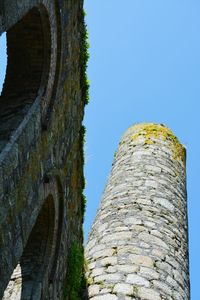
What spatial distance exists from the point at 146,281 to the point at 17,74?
280 centimetres

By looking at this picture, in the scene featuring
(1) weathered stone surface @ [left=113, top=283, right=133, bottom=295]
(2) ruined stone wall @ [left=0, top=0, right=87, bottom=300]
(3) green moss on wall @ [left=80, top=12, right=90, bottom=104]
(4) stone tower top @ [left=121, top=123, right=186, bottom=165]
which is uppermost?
A: (4) stone tower top @ [left=121, top=123, right=186, bottom=165]

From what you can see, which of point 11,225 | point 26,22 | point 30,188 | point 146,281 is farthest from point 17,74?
point 146,281

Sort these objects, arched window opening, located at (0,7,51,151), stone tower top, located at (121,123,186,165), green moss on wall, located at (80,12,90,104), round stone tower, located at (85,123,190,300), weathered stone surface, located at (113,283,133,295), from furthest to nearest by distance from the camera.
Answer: stone tower top, located at (121,123,186,165) < green moss on wall, located at (80,12,90,104) < round stone tower, located at (85,123,190,300) < weathered stone surface, located at (113,283,133,295) < arched window opening, located at (0,7,51,151)

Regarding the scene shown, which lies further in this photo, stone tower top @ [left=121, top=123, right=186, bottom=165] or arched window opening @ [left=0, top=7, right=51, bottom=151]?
stone tower top @ [left=121, top=123, right=186, bottom=165]

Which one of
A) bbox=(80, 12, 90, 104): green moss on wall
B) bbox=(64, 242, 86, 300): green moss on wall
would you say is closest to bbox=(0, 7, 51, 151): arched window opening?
bbox=(80, 12, 90, 104): green moss on wall

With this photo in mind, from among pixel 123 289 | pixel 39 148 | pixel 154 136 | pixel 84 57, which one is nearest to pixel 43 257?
pixel 123 289

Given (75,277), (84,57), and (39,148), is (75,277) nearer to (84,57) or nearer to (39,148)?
(39,148)

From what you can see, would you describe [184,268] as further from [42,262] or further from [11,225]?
[11,225]

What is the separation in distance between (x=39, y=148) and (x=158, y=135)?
496cm

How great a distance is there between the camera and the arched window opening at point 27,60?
543 centimetres

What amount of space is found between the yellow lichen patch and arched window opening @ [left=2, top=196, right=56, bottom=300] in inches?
156

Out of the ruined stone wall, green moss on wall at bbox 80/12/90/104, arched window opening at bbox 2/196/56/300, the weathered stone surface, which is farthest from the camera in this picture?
green moss on wall at bbox 80/12/90/104

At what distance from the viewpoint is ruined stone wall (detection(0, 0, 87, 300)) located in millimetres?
4465

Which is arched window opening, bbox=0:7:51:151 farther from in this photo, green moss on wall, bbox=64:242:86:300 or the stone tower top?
the stone tower top
